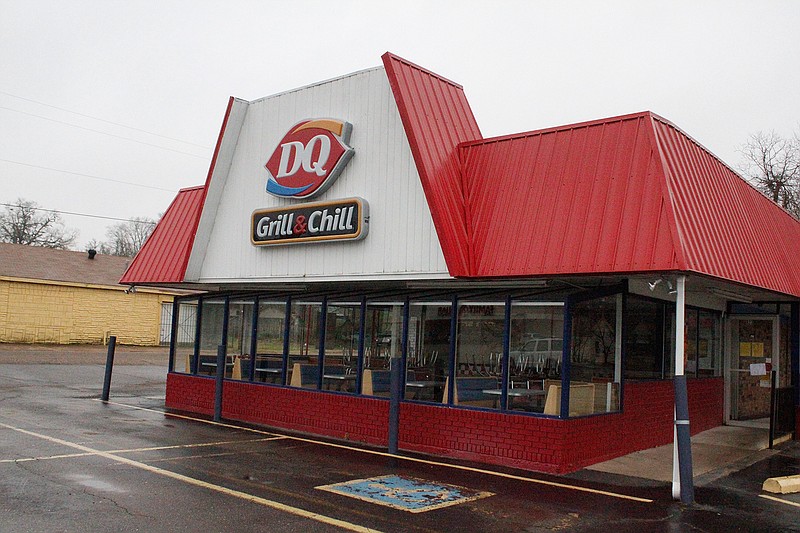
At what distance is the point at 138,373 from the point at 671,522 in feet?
71.6

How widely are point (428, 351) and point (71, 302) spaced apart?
27.5m

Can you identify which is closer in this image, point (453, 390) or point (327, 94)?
point (453, 390)

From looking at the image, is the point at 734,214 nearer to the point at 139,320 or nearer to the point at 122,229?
the point at 139,320

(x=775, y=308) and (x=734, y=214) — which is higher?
(x=734, y=214)

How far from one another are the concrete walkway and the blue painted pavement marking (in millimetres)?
2669

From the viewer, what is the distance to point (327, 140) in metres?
13.2

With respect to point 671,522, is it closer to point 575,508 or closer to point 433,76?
point 575,508

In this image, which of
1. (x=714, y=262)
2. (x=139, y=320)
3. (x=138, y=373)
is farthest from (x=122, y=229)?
(x=714, y=262)

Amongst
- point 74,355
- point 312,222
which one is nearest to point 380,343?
point 312,222

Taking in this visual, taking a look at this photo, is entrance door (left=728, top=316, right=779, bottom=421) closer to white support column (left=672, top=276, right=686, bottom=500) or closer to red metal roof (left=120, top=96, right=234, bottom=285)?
white support column (left=672, top=276, right=686, bottom=500)

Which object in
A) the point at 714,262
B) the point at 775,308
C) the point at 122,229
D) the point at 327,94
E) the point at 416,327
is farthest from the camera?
the point at 122,229

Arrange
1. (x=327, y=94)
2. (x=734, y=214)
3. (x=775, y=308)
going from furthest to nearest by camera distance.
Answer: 1. (x=775, y=308)
2. (x=327, y=94)
3. (x=734, y=214)

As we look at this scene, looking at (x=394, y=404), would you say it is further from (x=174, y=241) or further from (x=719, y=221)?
(x=174, y=241)

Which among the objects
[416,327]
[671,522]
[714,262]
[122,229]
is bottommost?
[671,522]
